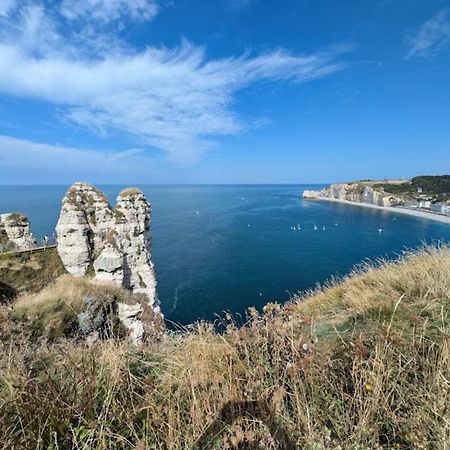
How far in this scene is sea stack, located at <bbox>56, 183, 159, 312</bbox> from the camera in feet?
61.2

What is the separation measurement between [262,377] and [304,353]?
19.7 inches

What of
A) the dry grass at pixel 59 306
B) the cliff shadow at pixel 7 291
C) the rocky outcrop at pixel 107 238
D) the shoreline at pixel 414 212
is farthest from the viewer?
the shoreline at pixel 414 212

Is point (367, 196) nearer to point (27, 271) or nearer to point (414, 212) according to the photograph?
point (414, 212)

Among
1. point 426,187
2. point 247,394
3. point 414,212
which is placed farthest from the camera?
point 426,187

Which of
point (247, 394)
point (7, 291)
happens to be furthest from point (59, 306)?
point (247, 394)

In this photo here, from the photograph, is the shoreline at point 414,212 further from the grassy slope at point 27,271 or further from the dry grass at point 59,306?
the grassy slope at point 27,271

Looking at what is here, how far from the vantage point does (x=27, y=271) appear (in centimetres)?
1683

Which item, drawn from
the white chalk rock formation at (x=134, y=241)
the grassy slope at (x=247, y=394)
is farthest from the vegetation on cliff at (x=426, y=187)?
the grassy slope at (x=247, y=394)

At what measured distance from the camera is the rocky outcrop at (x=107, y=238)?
61.2 feet

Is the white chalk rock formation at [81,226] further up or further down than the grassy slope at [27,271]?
further up

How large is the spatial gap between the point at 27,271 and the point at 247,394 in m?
18.6

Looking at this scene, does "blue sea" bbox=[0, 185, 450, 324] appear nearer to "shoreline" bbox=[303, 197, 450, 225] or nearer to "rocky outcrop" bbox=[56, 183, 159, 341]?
"shoreline" bbox=[303, 197, 450, 225]

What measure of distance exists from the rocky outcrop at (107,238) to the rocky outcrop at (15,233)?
331cm

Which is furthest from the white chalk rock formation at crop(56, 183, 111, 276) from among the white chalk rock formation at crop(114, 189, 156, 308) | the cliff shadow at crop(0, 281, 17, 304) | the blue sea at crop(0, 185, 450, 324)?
the blue sea at crop(0, 185, 450, 324)
